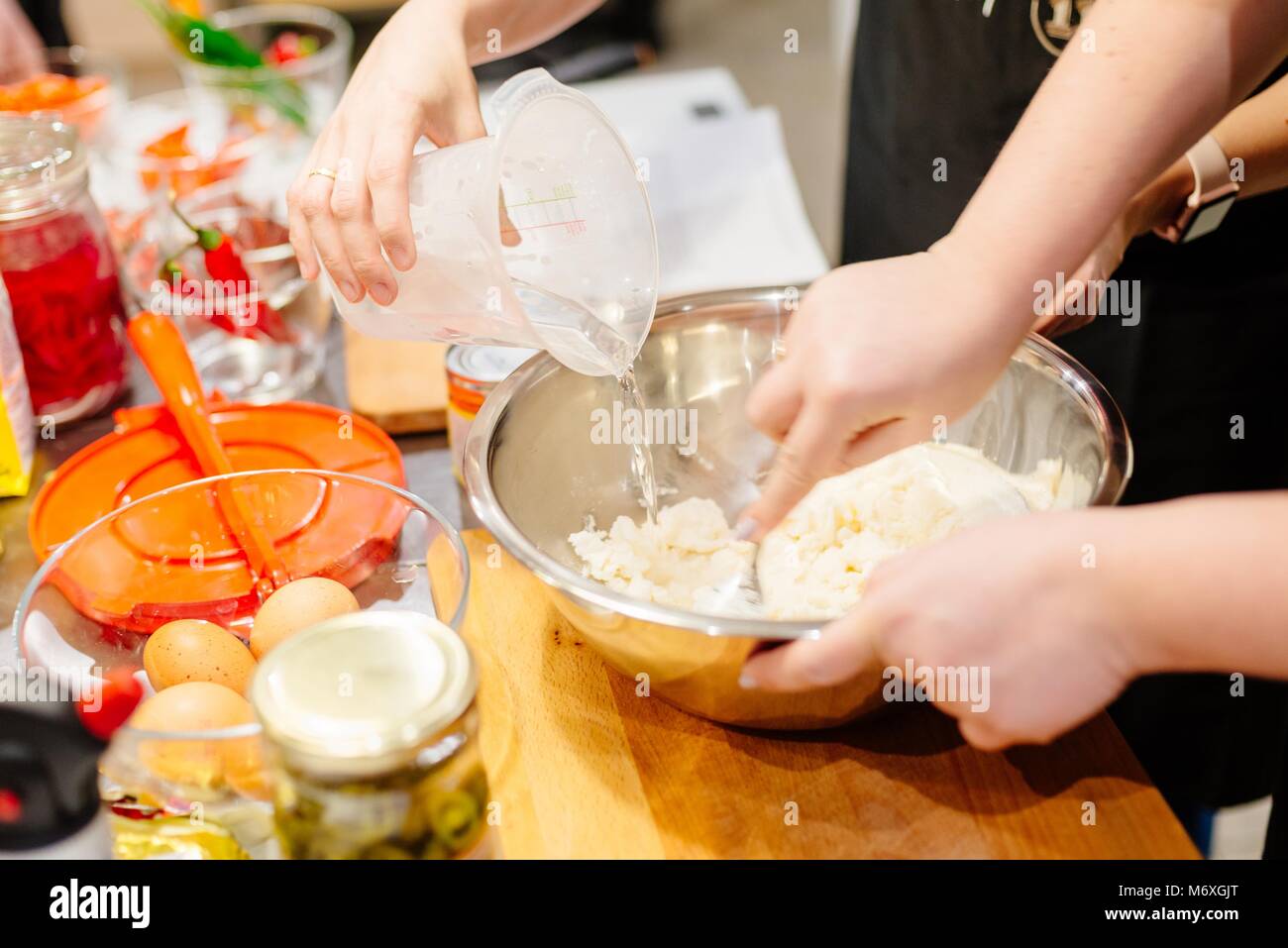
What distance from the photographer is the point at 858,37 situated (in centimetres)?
183

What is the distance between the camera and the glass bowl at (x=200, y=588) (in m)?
0.80

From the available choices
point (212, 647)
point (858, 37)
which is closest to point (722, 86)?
point (858, 37)

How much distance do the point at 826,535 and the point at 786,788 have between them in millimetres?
279

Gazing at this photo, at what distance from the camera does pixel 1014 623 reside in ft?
2.54

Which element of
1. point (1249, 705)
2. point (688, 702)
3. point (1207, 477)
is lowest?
point (1249, 705)

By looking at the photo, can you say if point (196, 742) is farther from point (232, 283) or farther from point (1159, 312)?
point (1159, 312)

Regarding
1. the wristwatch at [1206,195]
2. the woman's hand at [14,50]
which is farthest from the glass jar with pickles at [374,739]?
the woman's hand at [14,50]

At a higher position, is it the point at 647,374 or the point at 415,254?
the point at 415,254

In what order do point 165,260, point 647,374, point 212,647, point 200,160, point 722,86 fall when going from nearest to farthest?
point 212,647 < point 647,374 < point 165,260 < point 200,160 < point 722,86

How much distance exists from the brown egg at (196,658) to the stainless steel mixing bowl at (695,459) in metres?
0.24

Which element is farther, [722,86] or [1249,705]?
[722,86]

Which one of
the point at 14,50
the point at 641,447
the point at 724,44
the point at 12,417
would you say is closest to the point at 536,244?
the point at 641,447
